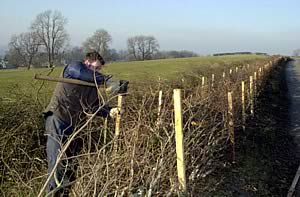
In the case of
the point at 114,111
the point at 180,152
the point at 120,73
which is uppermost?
the point at 114,111

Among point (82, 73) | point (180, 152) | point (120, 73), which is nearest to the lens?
point (180, 152)

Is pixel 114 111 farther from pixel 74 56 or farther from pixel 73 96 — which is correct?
pixel 74 56

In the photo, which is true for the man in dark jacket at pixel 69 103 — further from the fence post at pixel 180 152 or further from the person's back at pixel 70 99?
the fence post at pixel 180 152

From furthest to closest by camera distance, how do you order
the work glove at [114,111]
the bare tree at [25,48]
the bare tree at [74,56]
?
the bare tree at [25,48], the bare tree at [74,56], the work glove at [114,111]

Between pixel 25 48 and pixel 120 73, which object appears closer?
pixel 120 73

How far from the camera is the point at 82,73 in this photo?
223 inches

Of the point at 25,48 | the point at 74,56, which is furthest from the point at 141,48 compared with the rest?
the point at 74,56

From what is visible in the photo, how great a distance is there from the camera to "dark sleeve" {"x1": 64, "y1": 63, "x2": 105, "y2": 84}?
566 cm

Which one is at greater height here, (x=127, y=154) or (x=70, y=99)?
(x=70, y=99)

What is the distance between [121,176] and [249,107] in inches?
403

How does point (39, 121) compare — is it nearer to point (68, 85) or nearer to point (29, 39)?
point (68, 85)

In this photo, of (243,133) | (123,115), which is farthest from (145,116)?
(243,133)

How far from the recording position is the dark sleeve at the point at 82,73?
18.6 feet

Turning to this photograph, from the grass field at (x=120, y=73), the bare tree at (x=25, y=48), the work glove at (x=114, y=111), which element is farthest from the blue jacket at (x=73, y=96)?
the bare tree at (x=25, y=48)
